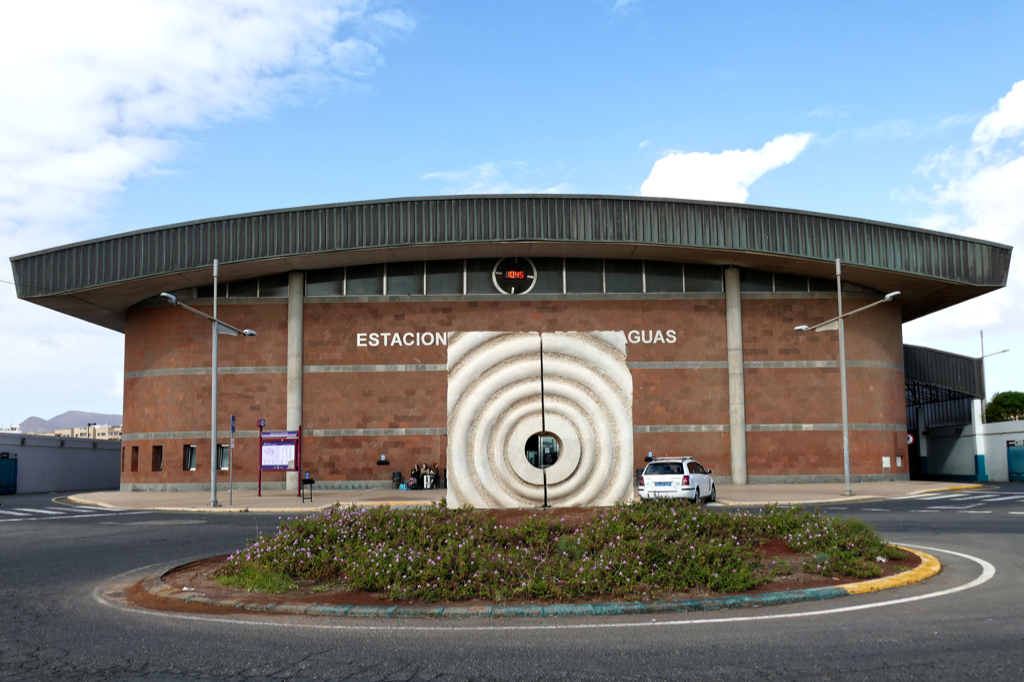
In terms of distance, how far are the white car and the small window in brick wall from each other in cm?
2160

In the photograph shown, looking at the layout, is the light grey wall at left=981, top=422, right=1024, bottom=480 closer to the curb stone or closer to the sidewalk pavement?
the sidewalk pavement

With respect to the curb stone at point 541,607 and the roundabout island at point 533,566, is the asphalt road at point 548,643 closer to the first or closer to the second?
the curb stone at point 541,607

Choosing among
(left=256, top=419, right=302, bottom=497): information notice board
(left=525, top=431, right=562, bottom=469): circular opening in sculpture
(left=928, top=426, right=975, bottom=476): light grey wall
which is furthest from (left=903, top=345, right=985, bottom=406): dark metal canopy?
(left=525, top=431, right=562, bottom=469): circular opening in sculpture

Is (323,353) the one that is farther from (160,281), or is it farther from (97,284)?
(97,284)

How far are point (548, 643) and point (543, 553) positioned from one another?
322 centimetres

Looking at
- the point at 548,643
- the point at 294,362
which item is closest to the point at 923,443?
the point at 294,362

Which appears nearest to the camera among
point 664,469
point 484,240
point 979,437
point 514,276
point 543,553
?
point 543,553

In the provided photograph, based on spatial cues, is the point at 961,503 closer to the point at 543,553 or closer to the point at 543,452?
the point at 543,452

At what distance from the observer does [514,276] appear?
37.2 m

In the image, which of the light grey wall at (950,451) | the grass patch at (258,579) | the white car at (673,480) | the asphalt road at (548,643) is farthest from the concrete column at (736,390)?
the grass patch at (258,579)

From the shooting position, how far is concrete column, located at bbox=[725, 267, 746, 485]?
36156mm

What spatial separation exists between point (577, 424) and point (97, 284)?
29579 millimetres

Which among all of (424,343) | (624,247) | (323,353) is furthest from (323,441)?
(624,247)

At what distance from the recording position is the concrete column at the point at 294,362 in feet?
118
